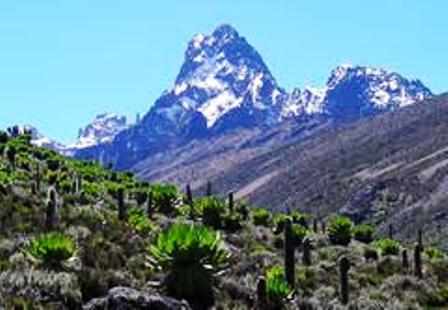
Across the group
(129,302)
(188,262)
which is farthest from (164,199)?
(129,302)

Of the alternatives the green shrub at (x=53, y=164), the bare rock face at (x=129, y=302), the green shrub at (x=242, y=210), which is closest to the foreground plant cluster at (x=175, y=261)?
the bare rock face at (x=129, y=302)

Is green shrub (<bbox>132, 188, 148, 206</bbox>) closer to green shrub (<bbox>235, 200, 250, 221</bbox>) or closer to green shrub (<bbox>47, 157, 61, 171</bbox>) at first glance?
green shrub (<bbox>235, 200, 250, 221</bbox>)

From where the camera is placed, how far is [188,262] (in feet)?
57.1

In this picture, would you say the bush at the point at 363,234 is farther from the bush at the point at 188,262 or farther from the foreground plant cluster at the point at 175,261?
the bush at the point at 188,262

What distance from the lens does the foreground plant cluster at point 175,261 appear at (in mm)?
16062

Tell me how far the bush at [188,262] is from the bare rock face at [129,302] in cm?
226

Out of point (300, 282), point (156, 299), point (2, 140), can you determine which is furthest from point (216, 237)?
point (2, 140)

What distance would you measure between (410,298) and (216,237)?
28.8ft

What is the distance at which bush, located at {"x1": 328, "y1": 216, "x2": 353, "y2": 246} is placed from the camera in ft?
134

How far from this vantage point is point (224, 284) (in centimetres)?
1936

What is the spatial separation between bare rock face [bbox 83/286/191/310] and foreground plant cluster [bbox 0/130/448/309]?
0.05 feet

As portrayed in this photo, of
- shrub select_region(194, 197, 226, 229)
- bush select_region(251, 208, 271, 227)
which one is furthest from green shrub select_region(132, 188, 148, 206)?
shrub select_region(194, 197, 226, 229)

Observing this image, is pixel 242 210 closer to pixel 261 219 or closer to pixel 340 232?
pixel 261 219

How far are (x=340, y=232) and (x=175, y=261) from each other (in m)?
24.3
